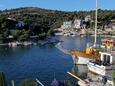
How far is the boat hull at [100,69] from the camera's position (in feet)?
93.4

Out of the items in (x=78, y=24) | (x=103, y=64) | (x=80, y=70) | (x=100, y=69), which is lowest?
(x=78, y=24)

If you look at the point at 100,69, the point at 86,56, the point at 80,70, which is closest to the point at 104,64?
the point at 100,69

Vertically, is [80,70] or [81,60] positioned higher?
[81,60]

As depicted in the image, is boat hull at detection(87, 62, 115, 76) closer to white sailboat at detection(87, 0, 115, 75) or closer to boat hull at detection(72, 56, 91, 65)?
white sailboat at detection(87, 0, 115, 75)

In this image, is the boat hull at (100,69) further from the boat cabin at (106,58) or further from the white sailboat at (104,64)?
the boat cabin at (106,58)

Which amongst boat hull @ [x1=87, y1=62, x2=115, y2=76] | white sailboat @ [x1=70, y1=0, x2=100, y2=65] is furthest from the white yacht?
white sailboat @ [x1=70, y1=0, x2=100, y2=65]

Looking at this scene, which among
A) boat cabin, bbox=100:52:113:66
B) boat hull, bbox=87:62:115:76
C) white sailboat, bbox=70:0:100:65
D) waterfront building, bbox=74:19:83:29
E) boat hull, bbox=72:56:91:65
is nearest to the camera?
boat hull, bbox=87:62:115:76

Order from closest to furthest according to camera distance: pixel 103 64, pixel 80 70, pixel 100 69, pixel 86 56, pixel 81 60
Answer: pixel 100 69 → pixel 103 64 → pixel 80 70 → pixel 86 56 → pixel 81 60

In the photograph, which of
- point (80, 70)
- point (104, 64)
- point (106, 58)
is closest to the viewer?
point (104, 64)

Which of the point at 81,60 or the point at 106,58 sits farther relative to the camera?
the point at 81,60

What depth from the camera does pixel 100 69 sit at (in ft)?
95.7

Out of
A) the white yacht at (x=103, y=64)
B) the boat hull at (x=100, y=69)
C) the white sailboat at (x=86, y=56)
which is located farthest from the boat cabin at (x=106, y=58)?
the white sailboat at (x=86, y=56)

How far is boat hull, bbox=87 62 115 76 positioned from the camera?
28.5m

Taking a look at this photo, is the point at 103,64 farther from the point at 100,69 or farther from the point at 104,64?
the point at 100,69
